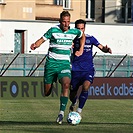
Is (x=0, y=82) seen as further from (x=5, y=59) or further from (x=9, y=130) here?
(x=9, y=130)

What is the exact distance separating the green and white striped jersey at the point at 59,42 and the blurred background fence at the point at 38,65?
19627 mm

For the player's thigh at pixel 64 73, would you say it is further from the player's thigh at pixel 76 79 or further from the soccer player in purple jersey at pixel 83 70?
the player's thigh at pixel 76 79

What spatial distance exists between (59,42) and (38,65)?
20894mm

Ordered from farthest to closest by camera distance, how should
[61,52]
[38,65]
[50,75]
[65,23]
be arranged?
[38,65] < [50,75] < [61,52] < [65,23]

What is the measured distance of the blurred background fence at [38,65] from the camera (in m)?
33.2

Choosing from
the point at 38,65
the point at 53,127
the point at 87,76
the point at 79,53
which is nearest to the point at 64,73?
the point at 79,53

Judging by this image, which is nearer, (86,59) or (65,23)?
(65,23)

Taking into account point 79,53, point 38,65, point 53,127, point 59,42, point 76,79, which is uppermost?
point 59,42

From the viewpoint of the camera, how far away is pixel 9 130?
37.3 feet

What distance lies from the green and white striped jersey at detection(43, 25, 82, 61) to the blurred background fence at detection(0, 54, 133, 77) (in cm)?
1963

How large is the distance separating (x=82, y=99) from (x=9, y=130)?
2653 mm

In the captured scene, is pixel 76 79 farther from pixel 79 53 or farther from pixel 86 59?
pixel 79 53

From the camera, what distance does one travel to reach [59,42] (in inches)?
496

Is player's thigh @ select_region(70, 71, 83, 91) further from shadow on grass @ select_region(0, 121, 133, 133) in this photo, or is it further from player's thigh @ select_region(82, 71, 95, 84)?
shadow on grass @ select_region(0, 121, 133, 133)
